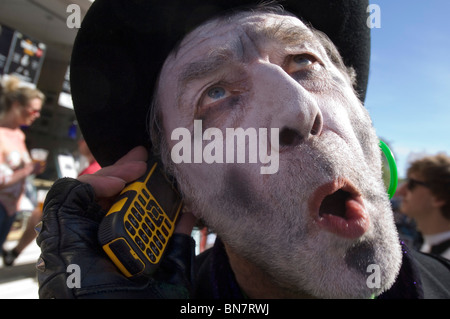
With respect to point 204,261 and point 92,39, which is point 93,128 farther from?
point 204,261

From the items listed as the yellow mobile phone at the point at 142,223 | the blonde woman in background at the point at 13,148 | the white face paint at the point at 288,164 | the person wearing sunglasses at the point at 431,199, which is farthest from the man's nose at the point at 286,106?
the blonde woman in background at the point at 13,148

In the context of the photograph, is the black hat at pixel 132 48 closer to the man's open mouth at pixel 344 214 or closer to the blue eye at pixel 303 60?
the blue eye at pixel 303 60

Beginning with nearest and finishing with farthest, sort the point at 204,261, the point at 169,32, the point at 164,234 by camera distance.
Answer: the point at 164,234, the point at 169,32, the point at 204,261

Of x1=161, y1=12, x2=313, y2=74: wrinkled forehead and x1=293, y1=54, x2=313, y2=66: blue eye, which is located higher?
x1=161, y1=12, x2=313, y2=74: wrinkled forehead

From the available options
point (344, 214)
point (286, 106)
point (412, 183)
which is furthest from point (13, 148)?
point (412, 183)

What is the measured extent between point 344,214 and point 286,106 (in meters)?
0.37

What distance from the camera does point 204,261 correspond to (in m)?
1.71

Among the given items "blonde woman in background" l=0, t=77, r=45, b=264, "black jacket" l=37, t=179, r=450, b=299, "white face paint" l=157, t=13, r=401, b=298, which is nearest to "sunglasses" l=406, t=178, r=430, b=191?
"black jacket" l=37, t=179, r=450, b=299

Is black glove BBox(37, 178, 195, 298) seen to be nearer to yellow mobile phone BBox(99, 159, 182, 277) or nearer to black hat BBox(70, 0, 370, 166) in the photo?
yellow mobile phone BBox(99, 159, 182, 277)

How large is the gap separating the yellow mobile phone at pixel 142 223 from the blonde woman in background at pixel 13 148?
2531 mm

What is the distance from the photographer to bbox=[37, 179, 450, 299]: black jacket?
0.91 metres

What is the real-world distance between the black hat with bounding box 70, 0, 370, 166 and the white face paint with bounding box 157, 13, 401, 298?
13 cm
